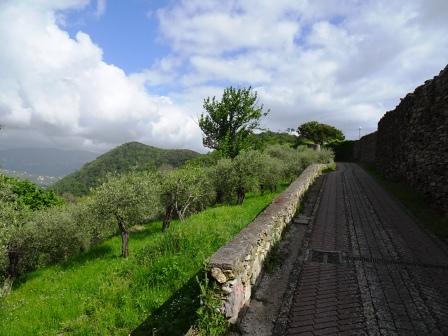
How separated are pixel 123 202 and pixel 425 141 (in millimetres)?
20212

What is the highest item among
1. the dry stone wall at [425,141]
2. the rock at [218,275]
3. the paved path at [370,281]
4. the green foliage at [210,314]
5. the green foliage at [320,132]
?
the green foliage at [320,132]

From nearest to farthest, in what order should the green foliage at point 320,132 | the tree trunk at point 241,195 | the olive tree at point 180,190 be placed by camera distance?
the olive tree at point 180,190, the tree trunk at point 241,195, the green foliage at point 320,132

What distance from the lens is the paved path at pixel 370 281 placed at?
7.34 metres

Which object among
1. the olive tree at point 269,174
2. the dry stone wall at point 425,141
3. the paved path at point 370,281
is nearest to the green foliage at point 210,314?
the paved path at point 370,281

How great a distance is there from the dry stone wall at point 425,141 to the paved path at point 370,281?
10.9 feet

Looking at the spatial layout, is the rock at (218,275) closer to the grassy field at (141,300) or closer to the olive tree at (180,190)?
the grassy field at (141,300)

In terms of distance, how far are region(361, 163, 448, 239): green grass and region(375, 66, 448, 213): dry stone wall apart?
0.43m

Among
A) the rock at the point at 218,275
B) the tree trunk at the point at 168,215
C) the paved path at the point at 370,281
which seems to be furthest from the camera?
the tree trunk at the point at 168,215

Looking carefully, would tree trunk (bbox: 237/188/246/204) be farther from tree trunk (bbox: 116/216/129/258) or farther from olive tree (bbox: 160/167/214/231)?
tree trunk (bbox: 116/216/129/258)

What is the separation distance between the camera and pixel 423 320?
7484 mm

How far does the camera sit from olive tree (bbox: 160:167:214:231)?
100 ft

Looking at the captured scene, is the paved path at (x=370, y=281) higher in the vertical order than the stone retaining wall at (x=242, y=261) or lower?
lower

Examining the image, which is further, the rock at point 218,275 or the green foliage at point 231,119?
the green foliage at point 231,119

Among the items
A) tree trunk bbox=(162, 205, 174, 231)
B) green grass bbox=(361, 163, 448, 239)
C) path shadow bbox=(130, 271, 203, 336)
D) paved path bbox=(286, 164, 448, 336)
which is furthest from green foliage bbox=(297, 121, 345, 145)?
path shadow bbox=(130, 271, 203, 336)
